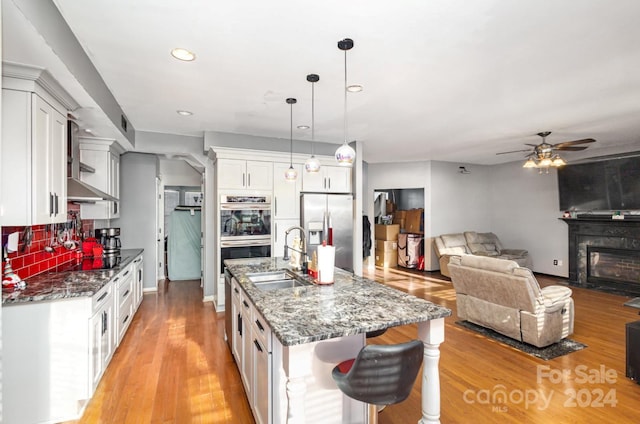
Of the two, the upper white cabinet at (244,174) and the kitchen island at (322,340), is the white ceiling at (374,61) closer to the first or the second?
the upper white cabinet at (244,174)

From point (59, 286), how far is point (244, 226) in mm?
2470

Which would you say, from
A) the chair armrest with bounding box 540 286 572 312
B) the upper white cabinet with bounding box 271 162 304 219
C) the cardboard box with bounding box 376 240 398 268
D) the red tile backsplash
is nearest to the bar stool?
the chair armrest with bounding box 540 286 572 312

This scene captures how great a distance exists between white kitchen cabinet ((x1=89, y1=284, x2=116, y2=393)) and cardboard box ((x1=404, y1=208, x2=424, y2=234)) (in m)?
6.64

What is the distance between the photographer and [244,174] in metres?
4.76

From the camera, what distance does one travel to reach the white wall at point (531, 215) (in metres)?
6.88

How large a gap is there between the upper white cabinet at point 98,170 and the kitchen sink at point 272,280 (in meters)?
2.83

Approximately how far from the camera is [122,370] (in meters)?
2.96

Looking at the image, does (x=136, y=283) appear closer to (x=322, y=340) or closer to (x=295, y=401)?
(x=295, y=401)

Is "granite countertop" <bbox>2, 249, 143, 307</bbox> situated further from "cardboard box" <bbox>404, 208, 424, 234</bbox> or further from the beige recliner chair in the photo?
"cardboard box" <bbox>404, 208, 424, 234</bbox>

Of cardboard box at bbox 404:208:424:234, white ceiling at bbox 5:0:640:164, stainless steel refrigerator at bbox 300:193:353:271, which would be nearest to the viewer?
white ceiling at bbox 5:0:640:164

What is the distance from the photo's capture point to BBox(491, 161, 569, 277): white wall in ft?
22.6

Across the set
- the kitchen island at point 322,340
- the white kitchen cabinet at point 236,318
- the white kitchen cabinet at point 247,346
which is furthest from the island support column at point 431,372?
the white kitchen cabinet at point 236,318

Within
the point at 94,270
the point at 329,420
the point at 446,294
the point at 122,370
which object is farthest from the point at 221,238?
the point at 446,294

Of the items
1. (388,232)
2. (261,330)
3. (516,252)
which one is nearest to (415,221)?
(388,232)
